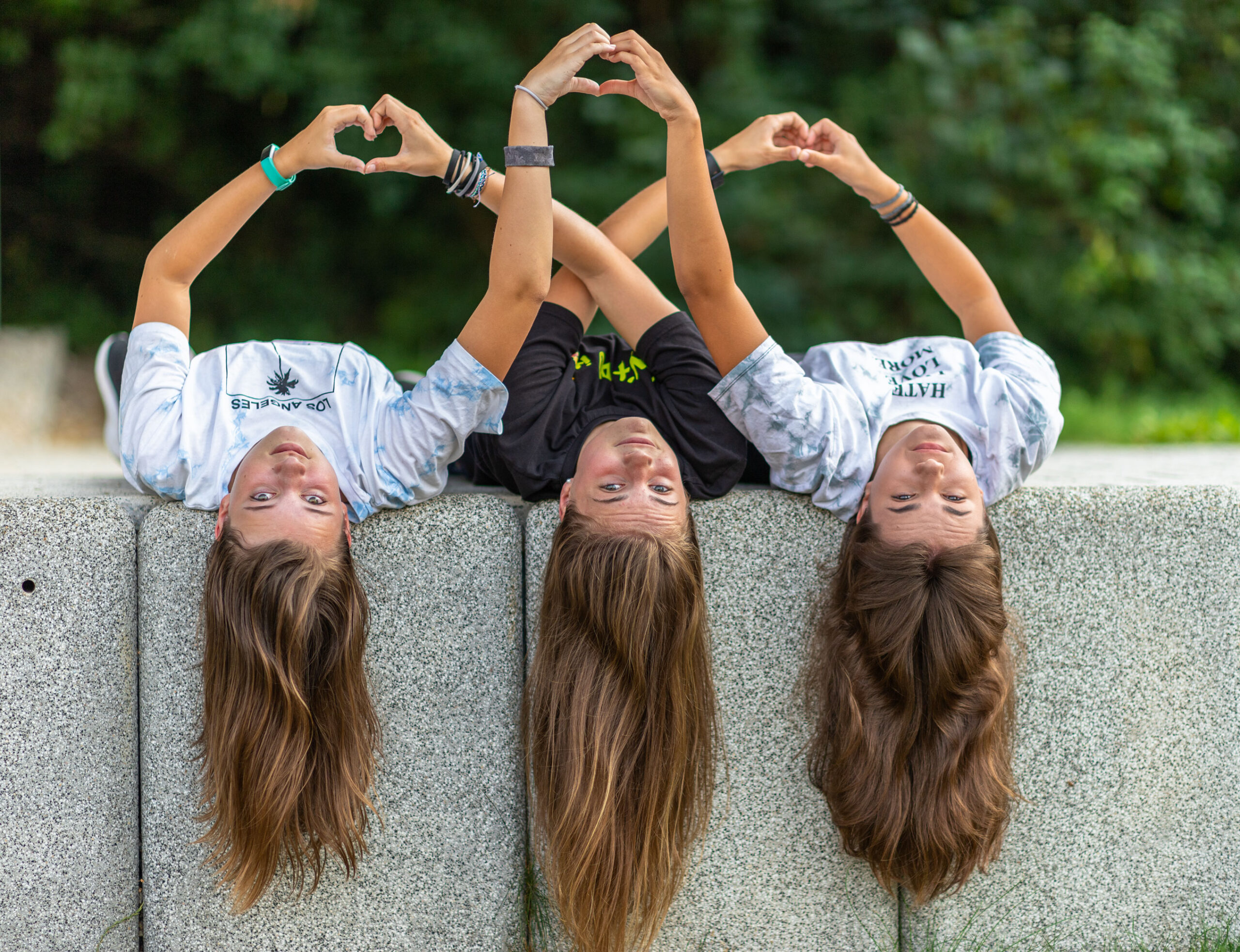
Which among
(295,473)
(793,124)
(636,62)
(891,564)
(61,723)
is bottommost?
(61,723)

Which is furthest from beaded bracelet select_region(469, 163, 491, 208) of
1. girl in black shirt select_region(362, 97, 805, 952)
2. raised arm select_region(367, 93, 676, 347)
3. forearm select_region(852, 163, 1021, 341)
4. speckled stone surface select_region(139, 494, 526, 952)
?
forearm select_region(852, 163, 1021, 341)

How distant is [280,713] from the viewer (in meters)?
2.11

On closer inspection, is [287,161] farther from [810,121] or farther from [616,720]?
[810,121]

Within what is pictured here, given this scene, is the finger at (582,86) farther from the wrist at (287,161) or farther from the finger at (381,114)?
the wrist at (287,161)

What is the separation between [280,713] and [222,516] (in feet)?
1.57

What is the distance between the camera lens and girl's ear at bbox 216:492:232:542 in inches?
87.0

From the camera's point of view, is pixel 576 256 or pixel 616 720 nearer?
pixel 616 720

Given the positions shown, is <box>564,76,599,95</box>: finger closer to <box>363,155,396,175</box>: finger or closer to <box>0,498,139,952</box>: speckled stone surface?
<box>363,155,396,175</box>: finger

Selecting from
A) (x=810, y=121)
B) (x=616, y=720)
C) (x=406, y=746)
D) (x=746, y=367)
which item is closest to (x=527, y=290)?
(x=746, y=367)

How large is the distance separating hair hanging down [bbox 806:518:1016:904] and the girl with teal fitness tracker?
104 cm

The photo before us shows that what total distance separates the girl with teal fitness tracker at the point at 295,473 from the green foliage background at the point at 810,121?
13.9ft

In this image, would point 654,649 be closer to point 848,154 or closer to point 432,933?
point 432,933

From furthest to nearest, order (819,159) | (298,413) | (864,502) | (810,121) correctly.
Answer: (810,121), (819,159), (298,413), (864,502)

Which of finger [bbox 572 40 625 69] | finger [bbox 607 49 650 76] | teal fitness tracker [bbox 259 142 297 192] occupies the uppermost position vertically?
finger [bbox 572 40 625 69]
